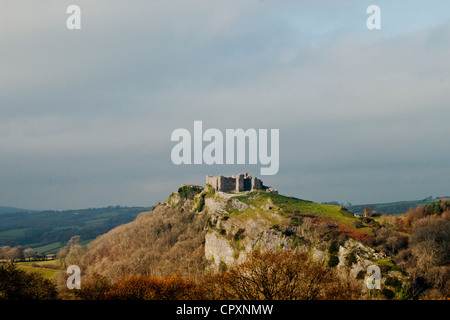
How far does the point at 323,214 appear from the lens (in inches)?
4471

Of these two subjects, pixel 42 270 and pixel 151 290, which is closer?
pixel 151 290

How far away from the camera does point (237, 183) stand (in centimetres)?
15538


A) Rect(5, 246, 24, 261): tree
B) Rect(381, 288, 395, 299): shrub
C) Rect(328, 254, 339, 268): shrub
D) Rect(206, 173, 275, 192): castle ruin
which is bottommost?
Rect(5, 246, 24, 261): tree

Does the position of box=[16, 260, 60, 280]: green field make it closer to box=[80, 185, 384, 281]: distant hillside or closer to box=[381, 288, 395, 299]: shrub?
box=[80, 185, 384, 281]: distant hillside

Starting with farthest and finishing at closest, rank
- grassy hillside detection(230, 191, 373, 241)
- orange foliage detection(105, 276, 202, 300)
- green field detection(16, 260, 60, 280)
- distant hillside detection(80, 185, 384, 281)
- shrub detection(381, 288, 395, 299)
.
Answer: green field detection(16, 260, 60, 280) → distant hillside detection(80, 185, 384, 281) → grassy hillside detection(230, 191, 373, 241) → shrub detection(381, 288, 395, 299) → orange foliage detection(105, 276, 202, 300)

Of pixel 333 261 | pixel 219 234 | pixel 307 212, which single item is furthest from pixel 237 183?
pixel 333 261

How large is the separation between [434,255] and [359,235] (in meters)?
18.9

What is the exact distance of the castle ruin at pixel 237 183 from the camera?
154250 millimetres

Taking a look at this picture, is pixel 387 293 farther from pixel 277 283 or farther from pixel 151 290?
pixel 151 290

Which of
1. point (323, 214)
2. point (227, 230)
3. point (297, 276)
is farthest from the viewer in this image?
point (227, 230)

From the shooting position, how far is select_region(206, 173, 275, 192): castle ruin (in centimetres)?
15425

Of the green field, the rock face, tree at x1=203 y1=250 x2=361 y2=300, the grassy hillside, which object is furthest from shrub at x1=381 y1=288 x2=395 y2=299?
the green field
